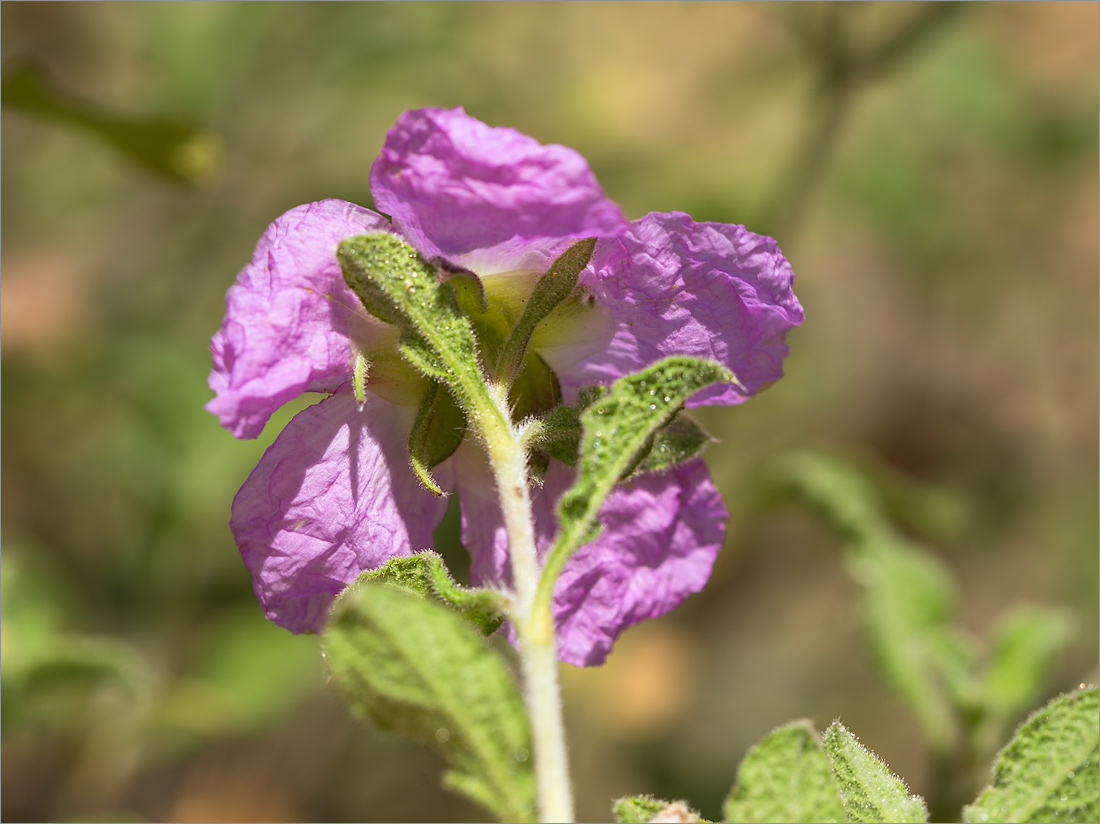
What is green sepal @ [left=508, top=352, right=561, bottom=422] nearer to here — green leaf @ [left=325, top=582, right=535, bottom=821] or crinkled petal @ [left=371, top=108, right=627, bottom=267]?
crinkled petal @ [left=371, top=108, right=627, bottom=267]

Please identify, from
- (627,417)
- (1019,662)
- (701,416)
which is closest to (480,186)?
(627,417)

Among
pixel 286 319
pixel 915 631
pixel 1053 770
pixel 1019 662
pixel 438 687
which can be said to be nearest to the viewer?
pixel 438 687

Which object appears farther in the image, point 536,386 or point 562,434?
point 536,386

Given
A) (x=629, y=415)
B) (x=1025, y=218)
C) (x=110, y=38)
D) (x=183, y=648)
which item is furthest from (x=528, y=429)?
(x=110, y=38)

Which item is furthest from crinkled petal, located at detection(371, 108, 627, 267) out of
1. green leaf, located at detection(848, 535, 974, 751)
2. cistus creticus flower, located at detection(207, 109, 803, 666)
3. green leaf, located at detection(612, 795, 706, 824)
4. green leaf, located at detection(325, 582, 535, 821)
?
green leaf, located at detection(848, 535, 974, 751)

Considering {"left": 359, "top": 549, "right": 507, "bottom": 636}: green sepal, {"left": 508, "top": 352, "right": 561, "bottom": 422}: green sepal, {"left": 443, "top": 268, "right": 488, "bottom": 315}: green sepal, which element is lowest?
{"left": 359, "top": 549, "right": 507, "bottom": 636}: green sepal

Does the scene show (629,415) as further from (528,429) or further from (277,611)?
(277,611)

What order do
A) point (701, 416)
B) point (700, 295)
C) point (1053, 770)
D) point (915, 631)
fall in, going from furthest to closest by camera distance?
point (701, 416) < point (915, 631) < point (700, 295) < point (1053, 770)

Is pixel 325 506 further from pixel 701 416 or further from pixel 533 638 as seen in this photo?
pixel 701 416
